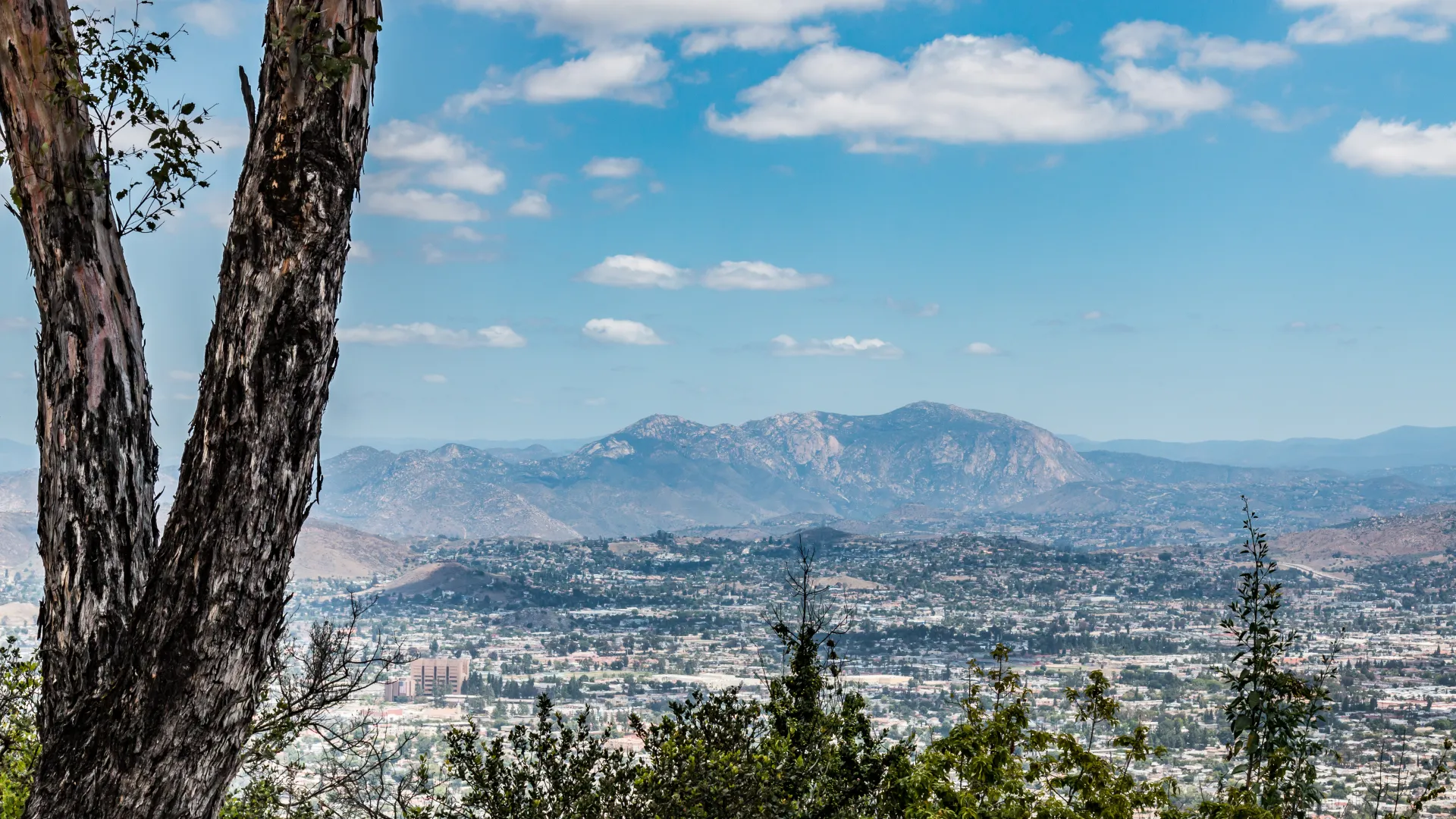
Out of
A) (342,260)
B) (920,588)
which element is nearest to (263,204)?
(342,260)

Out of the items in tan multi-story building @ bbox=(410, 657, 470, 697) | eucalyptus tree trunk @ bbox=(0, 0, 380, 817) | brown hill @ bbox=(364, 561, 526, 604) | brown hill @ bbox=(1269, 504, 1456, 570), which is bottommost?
tan multi-story building @ bbox=(410, 657, 470, 697)

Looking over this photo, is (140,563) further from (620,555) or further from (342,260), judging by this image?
(620,555)

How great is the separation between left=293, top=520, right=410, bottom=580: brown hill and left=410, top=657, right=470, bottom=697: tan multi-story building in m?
41.9

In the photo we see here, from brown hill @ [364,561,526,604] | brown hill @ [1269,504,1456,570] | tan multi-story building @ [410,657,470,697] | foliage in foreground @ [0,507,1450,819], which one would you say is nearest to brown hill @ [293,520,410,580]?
brown hill @ [364,561,526,604]

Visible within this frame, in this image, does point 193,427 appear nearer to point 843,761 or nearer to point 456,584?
point 843,761

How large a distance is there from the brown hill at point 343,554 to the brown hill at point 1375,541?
286 ft

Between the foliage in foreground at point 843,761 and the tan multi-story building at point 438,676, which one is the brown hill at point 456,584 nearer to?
the tan multi-story building at point 438,676

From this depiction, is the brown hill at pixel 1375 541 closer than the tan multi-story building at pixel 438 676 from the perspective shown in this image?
No

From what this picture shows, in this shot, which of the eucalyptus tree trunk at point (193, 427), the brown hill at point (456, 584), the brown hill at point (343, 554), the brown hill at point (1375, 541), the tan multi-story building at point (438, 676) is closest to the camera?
the eucalyptus tree trunk at point (193, 427)

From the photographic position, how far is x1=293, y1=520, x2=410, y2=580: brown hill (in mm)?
109562

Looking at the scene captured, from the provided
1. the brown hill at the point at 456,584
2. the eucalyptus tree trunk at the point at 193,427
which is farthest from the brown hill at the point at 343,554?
the eucalyptus tree trunk at the point at 193,427

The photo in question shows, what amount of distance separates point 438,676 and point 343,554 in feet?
210

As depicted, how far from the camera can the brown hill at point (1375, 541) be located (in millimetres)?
104000

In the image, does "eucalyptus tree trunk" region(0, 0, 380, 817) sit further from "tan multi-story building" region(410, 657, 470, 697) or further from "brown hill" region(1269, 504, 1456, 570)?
"brown hill" region(1269, 504, 1456, 570)
